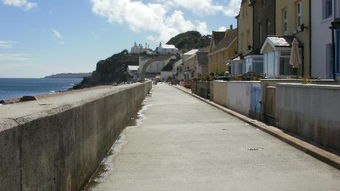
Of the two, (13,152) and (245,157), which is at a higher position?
(13,152)

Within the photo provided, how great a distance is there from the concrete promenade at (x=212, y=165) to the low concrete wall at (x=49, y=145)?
0.68m

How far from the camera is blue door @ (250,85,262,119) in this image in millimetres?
15891

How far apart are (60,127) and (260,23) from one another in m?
32.5

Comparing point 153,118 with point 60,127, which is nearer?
point 60,127

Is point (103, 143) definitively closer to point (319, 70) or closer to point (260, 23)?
point (319, 70)

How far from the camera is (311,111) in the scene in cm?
1055

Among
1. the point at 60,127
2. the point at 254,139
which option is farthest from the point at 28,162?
the point at 254,139

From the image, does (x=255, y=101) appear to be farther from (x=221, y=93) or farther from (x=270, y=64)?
(x=270, y=64)

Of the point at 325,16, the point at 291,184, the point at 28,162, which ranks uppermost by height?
the point at 325,16

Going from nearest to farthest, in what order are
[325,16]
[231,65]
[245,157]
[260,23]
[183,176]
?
[183,176]
[245,157]
[325,16]
[260,23]
[231,65]

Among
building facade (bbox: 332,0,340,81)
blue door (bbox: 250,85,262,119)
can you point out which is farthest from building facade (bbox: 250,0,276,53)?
blue door (bbox: 250,85,262,119)

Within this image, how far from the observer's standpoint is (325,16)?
2338 centimetres

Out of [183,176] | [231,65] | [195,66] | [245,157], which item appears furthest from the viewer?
[195,66]

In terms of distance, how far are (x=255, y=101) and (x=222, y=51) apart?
3954 centimetres
